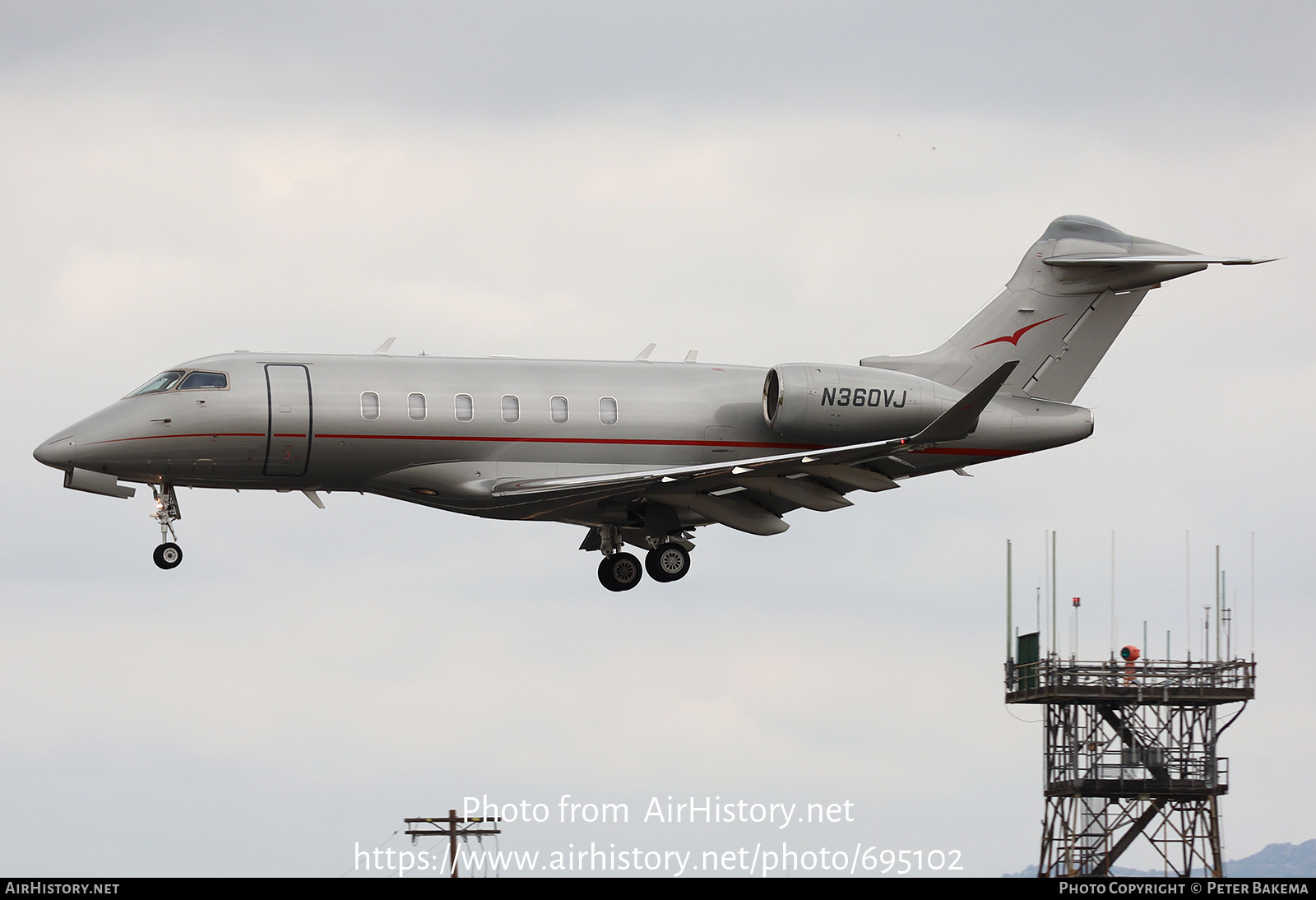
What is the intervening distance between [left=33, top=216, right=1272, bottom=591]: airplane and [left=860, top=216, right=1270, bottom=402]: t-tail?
68 centimetres

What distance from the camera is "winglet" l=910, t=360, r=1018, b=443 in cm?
3394

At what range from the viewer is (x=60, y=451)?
3697 centimetres

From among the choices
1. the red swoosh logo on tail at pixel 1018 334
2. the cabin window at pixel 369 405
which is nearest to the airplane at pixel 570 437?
the cabin window at pixel 369 405

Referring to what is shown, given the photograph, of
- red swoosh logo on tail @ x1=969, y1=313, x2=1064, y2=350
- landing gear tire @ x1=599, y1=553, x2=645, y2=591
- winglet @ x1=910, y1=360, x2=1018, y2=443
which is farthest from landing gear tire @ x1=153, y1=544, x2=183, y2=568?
Result: red swoosh logo on tail @ x1=969, y1=313, x2=1064, y2=350

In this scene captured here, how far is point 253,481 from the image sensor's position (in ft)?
123

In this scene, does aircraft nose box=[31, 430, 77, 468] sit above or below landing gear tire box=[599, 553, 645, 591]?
above

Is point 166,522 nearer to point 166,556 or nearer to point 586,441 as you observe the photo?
point 166,556

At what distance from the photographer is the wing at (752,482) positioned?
1414 inches

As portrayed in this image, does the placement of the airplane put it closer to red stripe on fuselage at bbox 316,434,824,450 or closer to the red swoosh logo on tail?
red stripe on fuselage at bbox 316,434,824,450

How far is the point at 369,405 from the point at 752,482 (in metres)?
7.26

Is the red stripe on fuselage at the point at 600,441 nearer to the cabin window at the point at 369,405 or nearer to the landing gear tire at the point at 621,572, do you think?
the cabin window at the point at 369,405

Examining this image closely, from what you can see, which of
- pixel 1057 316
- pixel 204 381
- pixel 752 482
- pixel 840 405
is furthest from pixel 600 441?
pixel 1057 316
